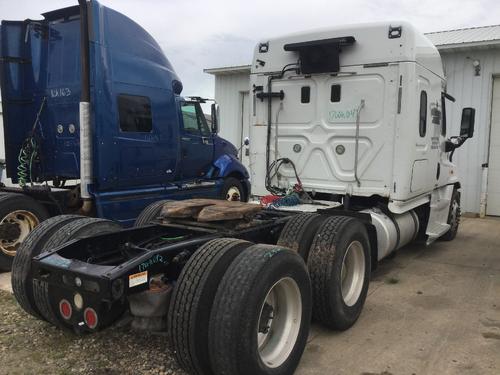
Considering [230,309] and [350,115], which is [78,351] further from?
[350,115]

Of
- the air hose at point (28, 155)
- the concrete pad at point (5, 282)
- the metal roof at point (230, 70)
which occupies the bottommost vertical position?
the concrete pad at point (5, 282)

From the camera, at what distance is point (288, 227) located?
4.42 metres

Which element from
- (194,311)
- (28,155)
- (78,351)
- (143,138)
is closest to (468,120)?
(143,138)

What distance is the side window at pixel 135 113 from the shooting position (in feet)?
24.4

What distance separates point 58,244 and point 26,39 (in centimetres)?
486

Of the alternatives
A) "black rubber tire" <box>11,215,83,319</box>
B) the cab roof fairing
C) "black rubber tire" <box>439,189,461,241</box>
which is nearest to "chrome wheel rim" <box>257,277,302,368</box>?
"black rubber tire" <box>11,215,83,319</box>

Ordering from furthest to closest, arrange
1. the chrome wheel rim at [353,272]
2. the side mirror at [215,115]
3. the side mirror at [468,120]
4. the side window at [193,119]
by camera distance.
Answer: the side mirror at [215,115] → the side window at [193,119] → the side mirror at [468,120] → the chrome wheel rim at [353,272]

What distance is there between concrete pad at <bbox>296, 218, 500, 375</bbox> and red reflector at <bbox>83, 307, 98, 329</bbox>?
1523 mm

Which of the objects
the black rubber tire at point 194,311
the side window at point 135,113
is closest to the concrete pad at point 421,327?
the black rubber tire at point 194,311

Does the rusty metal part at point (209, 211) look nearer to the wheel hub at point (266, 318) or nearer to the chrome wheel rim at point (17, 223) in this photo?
the wheel hub at point (266, 318)

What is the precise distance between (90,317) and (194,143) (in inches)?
254

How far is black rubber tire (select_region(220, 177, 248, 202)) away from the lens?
9.77 meters

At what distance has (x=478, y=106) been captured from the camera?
11688mm

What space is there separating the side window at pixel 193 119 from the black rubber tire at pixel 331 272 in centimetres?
520
